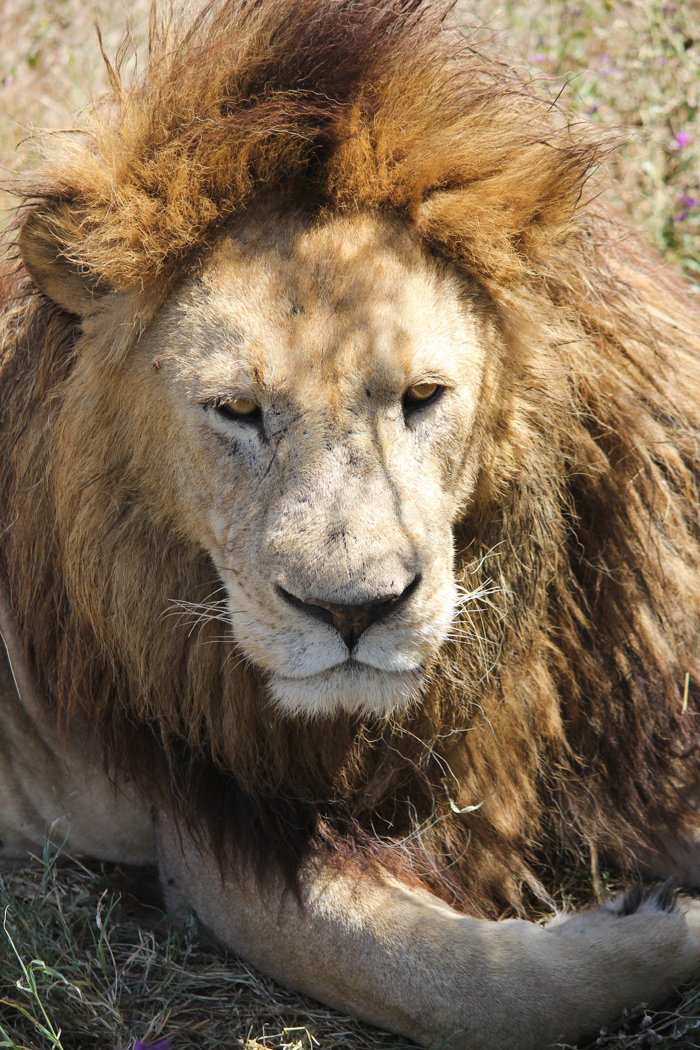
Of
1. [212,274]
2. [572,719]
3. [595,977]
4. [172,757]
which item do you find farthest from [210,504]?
[595,977]

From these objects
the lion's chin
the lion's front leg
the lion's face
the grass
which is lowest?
the grass

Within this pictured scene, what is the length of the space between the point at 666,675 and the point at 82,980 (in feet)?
4.82

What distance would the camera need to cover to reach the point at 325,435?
2000mm

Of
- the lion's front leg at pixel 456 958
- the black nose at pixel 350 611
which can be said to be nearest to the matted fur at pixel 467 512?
the lion's front leg at pixel 456 958

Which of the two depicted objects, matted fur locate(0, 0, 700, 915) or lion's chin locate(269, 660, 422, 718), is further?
matted fur locate(0, 0, 700, 915)

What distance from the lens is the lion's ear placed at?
2.21 meters

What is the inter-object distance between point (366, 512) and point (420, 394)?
0.29m

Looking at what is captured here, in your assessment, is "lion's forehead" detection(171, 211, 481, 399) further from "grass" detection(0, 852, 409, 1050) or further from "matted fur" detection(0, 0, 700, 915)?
"grass" detection(0, 852, 409, 1050)

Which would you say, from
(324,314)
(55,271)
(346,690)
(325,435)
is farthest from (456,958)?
(55,271)

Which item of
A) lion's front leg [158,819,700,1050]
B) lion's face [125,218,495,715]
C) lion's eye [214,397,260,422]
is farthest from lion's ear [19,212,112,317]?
lion's front leg [158,819,700,1050]

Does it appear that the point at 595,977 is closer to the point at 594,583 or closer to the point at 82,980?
the point at 594,583

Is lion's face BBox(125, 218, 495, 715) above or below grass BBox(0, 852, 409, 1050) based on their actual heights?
above

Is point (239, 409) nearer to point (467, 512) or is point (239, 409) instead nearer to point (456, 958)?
point (467, 512)

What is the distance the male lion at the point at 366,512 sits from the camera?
6.70ft
